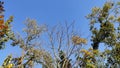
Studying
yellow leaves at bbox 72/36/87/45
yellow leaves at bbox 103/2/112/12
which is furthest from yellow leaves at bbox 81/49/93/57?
yellow leaves at bbox 103/2/112/12

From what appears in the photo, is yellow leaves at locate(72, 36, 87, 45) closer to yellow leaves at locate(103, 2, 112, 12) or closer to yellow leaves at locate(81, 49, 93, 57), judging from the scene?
yellow leaves at locate(81, 49, 93, 57)

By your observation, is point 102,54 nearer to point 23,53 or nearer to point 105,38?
point 105,38

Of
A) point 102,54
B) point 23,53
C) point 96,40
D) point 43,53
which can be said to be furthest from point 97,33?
Answer: point 23,53

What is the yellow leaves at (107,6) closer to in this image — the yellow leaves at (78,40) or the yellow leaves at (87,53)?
the yellow leaves at (78,40)

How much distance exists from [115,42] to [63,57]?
19.5 ft

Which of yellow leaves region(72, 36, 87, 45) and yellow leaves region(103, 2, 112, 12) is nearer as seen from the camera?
yellow leaves region(103, 2, 112, 12)

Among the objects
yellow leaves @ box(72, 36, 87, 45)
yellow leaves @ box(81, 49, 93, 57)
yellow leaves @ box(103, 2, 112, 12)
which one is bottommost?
yellow leaves @ box(81, 49, 93, 57)

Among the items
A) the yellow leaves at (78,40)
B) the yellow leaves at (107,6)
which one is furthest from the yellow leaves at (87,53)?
the yellow leaves at (107,6)

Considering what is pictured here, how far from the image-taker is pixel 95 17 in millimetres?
34188

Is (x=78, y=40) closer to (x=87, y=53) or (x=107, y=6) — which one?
(x=87, y=53)

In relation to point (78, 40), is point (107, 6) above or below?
above

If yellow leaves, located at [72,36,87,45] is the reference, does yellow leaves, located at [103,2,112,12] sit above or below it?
above

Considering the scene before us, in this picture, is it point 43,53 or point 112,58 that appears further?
point 43,53

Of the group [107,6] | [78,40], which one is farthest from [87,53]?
[107,6]
